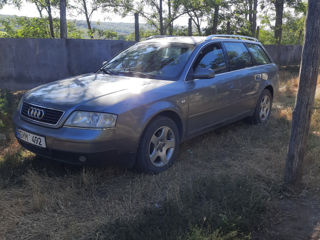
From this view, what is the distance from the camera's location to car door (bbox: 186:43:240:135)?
4.26m

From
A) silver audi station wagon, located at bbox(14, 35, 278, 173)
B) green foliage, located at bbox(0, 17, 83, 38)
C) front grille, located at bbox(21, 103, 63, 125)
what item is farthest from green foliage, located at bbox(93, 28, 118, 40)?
front grille, located at bbox(21, 103, 63, 125)

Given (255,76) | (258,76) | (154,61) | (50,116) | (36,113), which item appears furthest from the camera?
(258,76)

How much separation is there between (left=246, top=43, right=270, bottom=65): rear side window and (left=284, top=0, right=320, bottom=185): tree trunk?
2.83m

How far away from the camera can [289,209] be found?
121 inches

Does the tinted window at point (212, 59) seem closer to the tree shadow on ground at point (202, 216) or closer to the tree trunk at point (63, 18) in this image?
the tree shadow on ground at point (202, 216)

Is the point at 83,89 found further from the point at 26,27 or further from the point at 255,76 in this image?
the point at 26,27

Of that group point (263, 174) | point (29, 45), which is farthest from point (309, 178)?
point (29, 45)

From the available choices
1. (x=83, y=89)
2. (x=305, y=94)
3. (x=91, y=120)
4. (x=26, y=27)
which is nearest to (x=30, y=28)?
(x=26, y=27)

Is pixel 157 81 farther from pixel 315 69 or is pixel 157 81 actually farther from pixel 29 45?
pixel 29 45

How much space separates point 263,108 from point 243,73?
1.19 m

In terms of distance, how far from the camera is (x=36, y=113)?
3.51 metres

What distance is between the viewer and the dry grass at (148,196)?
2.64 meters

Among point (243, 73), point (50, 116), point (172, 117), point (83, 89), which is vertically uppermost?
point (243, 73)

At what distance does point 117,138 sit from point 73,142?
43cm
